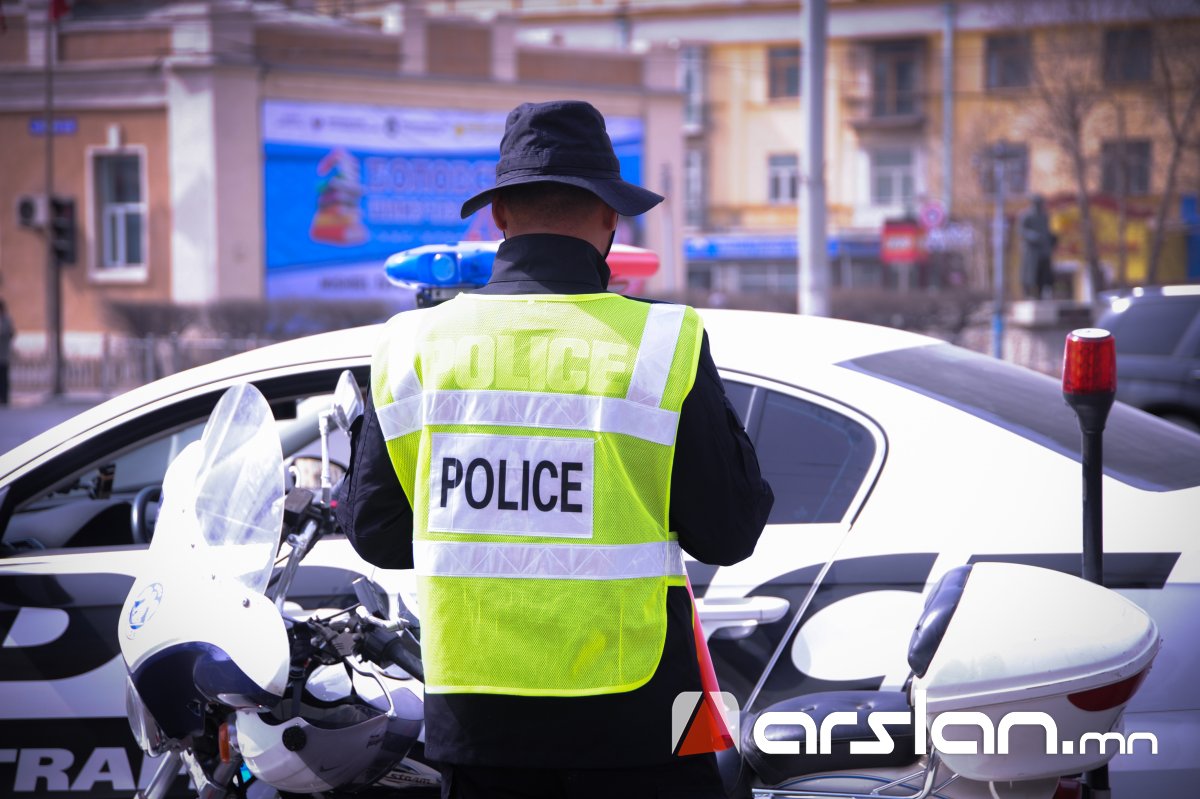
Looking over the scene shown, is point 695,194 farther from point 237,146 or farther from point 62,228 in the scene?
point 62,228

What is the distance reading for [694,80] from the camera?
45438mm

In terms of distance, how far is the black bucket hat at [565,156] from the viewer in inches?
77.2

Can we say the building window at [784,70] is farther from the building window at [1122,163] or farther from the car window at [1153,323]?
the car window at [1153,323]

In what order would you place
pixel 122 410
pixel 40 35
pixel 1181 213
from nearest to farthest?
pixel 122 410 < pixel 40 35 < pixel 1181 213

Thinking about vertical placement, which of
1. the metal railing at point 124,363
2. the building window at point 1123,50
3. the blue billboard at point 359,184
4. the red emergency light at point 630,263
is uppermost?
the building window at point 1123,50

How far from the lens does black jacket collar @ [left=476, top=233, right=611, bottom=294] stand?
1.96 meters

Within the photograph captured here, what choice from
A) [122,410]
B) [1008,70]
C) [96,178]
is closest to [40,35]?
[96,178]

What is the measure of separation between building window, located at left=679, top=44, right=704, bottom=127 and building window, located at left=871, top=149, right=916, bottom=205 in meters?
6.53

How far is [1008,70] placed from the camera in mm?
43250

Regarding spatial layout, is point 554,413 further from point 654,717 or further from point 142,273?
point 142,273

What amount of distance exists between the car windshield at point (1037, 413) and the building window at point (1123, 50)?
25.4m

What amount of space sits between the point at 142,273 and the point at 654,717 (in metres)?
25.1

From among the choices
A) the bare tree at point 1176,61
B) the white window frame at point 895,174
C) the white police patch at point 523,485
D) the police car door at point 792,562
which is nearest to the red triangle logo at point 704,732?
the white police patch at point 523,485

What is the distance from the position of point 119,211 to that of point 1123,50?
22.0 meters
